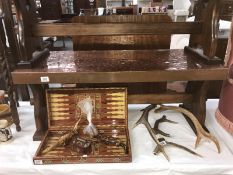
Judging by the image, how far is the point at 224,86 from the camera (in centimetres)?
102

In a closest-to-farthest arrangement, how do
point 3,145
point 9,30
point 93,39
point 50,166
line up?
point 50,166 < point 3,145 < point 9,30 < point 93,39

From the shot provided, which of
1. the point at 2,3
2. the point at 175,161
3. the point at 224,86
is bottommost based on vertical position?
the point at 175,161

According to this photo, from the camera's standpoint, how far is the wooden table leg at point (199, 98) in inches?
38.0

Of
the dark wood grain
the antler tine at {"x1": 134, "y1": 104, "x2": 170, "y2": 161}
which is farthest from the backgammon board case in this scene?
the dark wood grain

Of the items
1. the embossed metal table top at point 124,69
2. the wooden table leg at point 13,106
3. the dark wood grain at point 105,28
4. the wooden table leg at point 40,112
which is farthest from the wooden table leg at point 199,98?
the wooden table leg at point 13,106

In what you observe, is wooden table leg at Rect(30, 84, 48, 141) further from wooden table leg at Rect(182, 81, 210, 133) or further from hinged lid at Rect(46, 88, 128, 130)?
wooden table leg at Rect(182, 81, 210, 133)

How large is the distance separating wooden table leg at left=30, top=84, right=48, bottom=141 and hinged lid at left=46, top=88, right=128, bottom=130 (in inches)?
1.4

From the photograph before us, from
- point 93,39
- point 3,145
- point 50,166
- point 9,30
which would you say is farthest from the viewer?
point 93,39

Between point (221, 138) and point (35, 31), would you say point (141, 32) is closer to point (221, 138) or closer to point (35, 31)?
point (35, 31)

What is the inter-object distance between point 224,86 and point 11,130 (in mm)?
945

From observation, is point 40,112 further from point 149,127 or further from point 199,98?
point 199,98

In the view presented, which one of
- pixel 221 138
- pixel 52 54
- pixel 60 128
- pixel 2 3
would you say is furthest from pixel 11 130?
pixel 221 138

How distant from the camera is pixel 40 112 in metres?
0.99

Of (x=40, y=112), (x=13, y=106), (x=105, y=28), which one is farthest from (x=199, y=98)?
(x=13, y=106)
